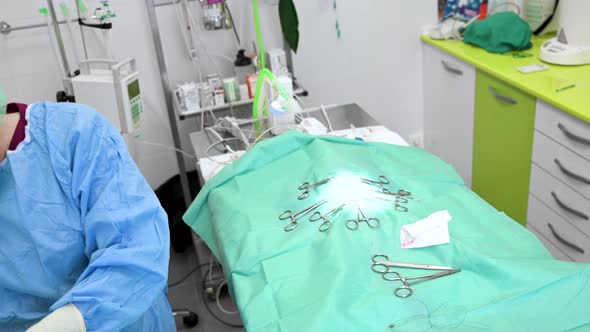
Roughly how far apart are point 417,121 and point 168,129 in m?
1.39

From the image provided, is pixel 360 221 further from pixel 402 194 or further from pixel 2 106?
pixel 2 106

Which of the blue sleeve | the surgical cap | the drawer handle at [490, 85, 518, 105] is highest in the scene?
the surgical cap

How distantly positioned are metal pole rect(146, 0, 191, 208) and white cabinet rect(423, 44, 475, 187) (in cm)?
136

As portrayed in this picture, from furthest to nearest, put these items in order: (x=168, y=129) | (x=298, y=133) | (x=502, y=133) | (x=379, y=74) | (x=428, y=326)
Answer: (x=379, y=74) < (x=168, y=129) < (x=502, y=133) < (x=298, y=133) < (x=428, y=326)

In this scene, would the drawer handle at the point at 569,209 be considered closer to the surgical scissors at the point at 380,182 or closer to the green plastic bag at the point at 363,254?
the green plastic bag at the point at 363,254

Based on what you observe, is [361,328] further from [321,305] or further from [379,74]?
[379,74]

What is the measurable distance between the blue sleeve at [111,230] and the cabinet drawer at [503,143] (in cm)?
170

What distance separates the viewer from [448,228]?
1.51 meters

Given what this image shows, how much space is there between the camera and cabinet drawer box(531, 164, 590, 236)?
2.15 meters

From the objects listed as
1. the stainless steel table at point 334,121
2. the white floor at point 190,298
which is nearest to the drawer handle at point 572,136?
the stainless steel table at point 334,121

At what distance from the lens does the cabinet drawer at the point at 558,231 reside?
2.21 meters

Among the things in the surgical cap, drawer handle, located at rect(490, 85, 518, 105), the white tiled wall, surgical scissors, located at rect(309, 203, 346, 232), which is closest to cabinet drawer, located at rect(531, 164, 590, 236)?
drawer handle, located at rect(490, 85, 518, 105)

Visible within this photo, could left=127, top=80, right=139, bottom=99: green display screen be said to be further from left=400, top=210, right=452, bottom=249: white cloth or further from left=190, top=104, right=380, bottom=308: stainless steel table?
left=400, top=210, right=452, bottom=249: white cloth

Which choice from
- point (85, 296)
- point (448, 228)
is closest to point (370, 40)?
point (448, 228)
